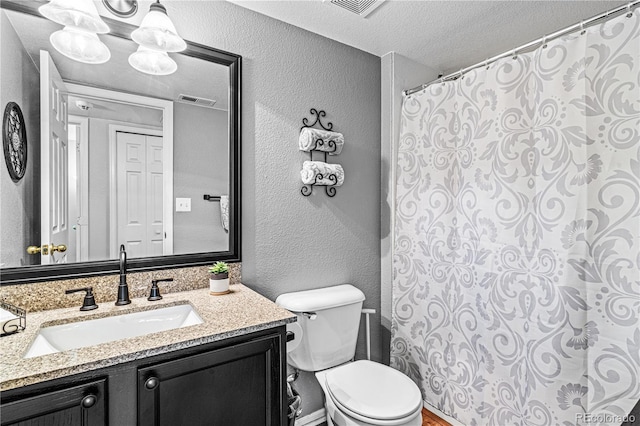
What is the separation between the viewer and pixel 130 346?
3.07 ft

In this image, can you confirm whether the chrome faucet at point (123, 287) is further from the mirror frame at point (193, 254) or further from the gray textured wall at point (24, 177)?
the gray textured wall at point (24, 177)

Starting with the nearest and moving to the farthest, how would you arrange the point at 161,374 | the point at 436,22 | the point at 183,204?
the point at 161,374
the point at 183,204
the point at 436,22

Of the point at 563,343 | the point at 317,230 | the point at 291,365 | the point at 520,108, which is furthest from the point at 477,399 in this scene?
the point at 520,108

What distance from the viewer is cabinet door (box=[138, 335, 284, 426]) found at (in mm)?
950

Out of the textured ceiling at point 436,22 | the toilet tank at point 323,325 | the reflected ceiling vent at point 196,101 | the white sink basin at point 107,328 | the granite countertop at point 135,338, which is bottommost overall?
the toilet tank at point 323,325

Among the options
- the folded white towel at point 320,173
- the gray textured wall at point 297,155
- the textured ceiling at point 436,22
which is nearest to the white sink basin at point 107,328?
the gray textured wall at point 297,155

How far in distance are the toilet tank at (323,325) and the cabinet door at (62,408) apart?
87 centimetres

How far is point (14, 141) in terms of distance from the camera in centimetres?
119

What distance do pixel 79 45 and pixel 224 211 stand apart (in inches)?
34.2

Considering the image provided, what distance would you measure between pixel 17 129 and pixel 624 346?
7.96 ft

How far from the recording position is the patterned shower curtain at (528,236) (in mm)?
1234

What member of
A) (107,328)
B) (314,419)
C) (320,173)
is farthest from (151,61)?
(314,419)

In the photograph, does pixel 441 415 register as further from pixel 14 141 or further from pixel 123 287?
pixel 14 141

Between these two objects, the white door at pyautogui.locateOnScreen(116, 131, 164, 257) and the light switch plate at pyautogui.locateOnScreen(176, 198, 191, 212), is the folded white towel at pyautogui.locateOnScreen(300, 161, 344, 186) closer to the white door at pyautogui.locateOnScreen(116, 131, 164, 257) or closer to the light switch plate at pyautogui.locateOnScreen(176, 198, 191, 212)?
the light switch plate at pyautogui.locateOnScreen(176, 198, 191, 212)
